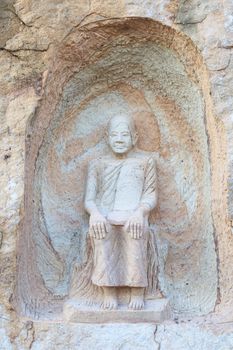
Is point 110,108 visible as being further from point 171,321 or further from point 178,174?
point 171,321

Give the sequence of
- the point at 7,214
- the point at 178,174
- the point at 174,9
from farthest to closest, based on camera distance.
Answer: the point at 178,174
the point at 174,9
the point at 7,214

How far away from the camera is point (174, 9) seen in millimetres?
4098

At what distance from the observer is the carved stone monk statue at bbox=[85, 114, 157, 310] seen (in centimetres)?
391

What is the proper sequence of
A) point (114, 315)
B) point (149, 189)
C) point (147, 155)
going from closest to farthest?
point (114, 315)
point (149, 189)
point (147, 155)

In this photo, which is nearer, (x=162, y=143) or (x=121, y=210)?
(x=121, y=210)

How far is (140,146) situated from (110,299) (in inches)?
38.9

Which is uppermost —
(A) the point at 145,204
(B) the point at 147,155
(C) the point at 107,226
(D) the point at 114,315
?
(B) the point at 147,155

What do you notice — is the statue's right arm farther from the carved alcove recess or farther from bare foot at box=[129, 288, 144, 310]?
bare foot at box=[129, 288, 144, 310]

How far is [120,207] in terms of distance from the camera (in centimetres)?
411

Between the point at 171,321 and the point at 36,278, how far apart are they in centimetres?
79

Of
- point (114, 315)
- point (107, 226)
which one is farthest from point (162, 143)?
point (114, 315)

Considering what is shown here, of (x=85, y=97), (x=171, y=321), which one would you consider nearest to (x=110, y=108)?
(x=85, y=97)

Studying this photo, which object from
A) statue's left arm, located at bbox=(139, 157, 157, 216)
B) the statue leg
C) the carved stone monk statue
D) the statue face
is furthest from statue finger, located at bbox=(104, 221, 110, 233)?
the statue face

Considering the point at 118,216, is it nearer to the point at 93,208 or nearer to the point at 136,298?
the point at 93,208
